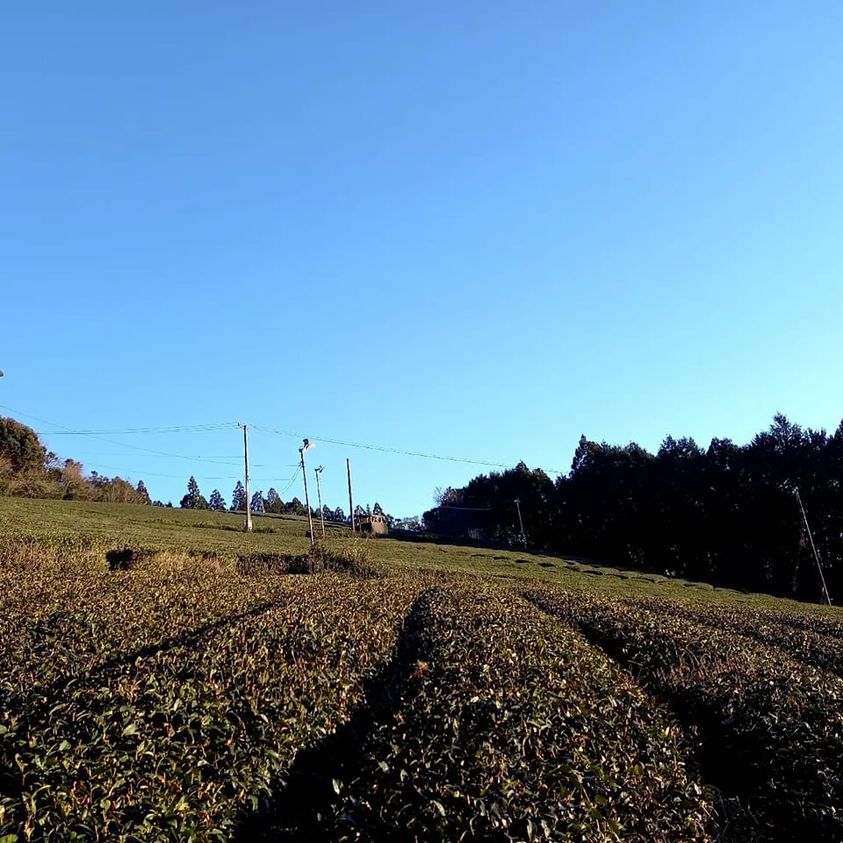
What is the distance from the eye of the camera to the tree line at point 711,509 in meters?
72.4

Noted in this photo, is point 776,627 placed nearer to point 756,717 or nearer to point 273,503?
point 756,717

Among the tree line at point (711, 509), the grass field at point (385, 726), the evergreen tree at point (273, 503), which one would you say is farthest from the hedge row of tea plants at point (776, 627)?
the evergreen tree at point (273, 503)

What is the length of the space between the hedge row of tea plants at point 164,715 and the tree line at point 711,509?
6983 cm

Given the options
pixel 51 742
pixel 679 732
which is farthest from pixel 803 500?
pixel 51 742

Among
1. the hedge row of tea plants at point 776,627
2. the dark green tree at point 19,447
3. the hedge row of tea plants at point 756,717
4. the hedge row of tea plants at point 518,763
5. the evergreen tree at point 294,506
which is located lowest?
the hedge row of tea plants at point 776,627

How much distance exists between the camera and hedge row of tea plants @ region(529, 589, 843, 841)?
10.0 metres

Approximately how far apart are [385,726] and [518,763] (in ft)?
8.56

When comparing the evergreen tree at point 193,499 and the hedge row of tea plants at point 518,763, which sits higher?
the evergreen tree at point 193,499

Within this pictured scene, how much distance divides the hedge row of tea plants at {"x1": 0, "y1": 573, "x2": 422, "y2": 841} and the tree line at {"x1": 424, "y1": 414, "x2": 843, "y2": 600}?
2749 inches

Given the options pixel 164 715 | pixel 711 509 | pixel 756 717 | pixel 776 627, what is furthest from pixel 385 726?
pixel 711 509

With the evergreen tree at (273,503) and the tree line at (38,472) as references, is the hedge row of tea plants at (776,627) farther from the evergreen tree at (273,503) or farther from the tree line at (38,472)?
the evergreen tree at (273,503)

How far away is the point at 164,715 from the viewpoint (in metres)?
10.1

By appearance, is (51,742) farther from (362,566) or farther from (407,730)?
(362,566)

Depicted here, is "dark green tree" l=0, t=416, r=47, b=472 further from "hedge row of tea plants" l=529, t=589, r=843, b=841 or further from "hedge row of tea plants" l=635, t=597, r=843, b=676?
"hedge row of tea plants" l=529, t=589, r=843, b=841
